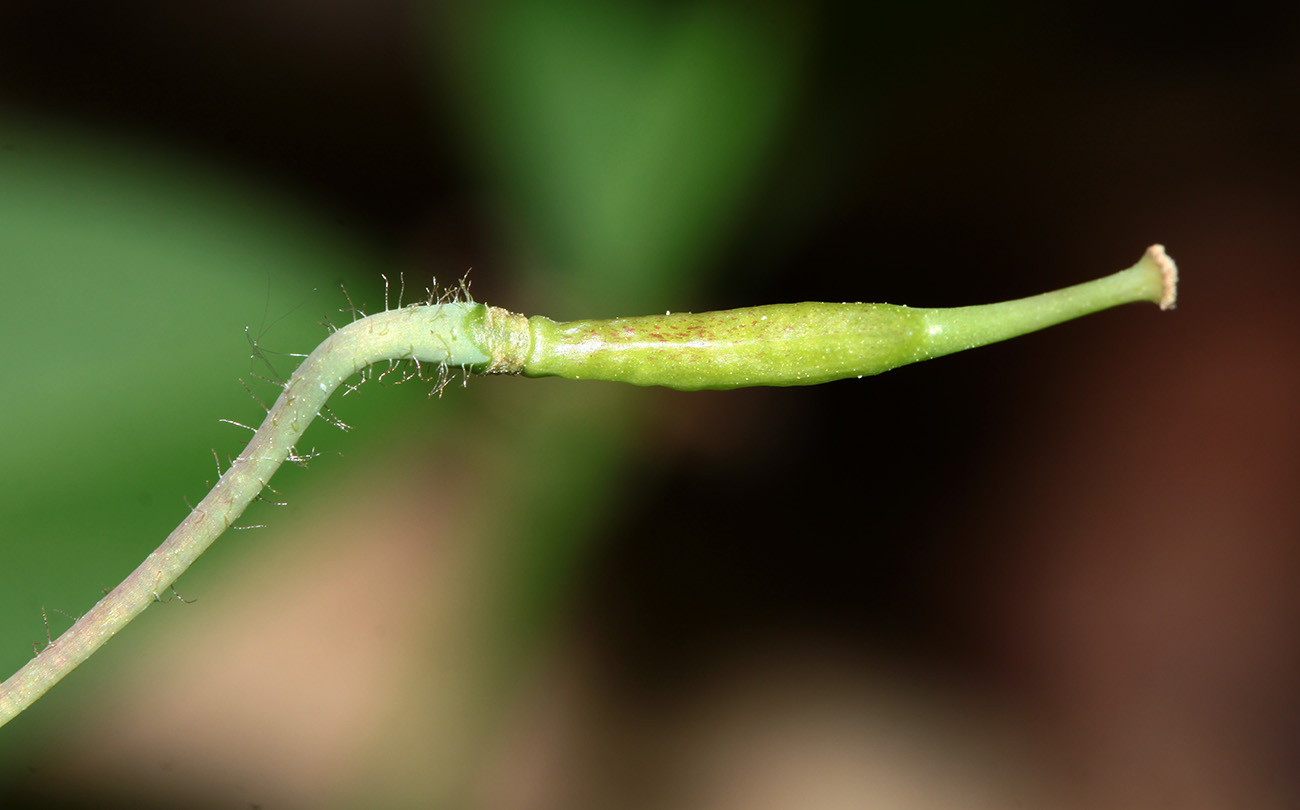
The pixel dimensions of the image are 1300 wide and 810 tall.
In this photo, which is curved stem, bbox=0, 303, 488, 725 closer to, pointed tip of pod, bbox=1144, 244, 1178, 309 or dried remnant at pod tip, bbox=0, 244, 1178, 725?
dried remnant at pod tip, bbox=0, 244, 1178, 725

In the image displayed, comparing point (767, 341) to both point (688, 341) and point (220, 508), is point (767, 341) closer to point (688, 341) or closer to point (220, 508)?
point (688, 341)

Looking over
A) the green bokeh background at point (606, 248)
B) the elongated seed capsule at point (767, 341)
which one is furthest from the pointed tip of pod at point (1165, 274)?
the green bokeh background at point (606, 248)

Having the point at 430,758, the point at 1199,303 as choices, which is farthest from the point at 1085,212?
the point at 430,758

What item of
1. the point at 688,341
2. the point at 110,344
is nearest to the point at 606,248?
the point at 110,344

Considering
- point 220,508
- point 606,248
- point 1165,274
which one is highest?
point 606,248

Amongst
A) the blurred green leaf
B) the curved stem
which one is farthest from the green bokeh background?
the curved stem

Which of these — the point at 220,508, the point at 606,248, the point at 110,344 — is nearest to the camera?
the point at 220,508

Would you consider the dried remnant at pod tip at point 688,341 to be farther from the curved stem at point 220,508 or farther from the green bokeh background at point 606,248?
the green bokeh background at point 606,248
